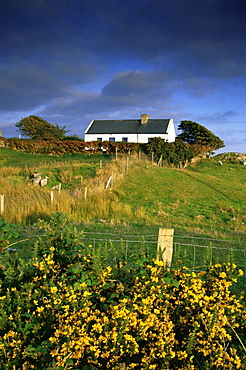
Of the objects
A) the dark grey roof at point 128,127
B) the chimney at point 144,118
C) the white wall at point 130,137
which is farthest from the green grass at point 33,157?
the chimney at point 144,118

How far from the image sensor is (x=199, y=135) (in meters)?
43.0

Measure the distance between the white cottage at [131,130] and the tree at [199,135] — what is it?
2.43m

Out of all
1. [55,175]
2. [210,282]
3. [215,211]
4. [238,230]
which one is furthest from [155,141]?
[210,282]

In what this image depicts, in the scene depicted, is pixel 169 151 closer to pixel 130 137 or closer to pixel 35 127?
pixel 130 137

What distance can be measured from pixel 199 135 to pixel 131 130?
10.1m

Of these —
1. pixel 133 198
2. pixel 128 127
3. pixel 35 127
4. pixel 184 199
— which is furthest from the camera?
pixel 35 127

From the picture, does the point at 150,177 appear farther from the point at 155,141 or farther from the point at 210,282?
the point at 210,282

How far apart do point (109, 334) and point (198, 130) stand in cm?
4272

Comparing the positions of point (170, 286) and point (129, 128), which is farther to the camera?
point (129, 128)

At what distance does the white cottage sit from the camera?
39.5 metres

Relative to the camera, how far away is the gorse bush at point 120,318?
2.65m

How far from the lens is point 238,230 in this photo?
1002cm

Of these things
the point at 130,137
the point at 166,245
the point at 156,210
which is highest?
the point at 130,137

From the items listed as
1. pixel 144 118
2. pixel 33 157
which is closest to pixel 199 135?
pixel 144 118
